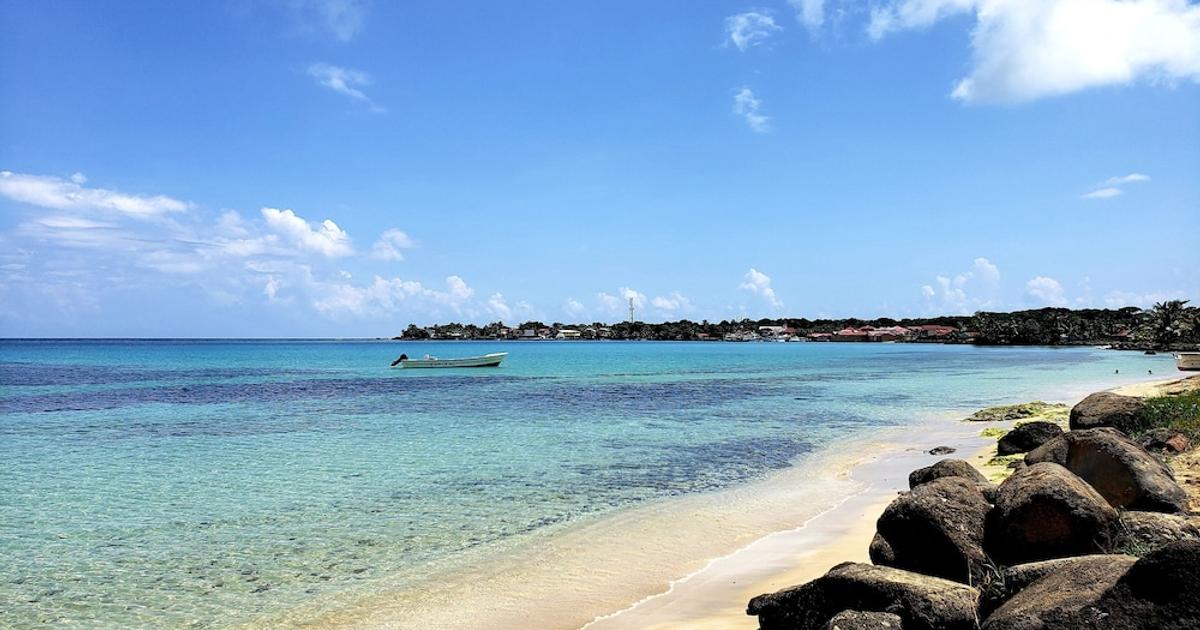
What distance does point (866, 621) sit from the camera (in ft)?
17.3

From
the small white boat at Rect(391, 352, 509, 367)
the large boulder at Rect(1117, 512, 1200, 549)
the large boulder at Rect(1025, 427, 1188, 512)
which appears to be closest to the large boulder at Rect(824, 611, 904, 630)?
the large boulder at Rect(1117, 512, 1200, 549)

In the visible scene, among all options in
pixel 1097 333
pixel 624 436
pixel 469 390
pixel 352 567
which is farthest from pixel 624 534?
pixel 1097 333

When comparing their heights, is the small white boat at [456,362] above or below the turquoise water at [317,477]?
above

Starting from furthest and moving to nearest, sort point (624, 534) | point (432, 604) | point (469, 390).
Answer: point (469, 390)
point (624, 534)
point (432, 604)

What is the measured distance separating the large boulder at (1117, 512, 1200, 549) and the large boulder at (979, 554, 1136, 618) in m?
1.44

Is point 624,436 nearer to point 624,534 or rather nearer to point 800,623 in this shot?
point 624,534

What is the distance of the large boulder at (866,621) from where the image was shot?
5238mm

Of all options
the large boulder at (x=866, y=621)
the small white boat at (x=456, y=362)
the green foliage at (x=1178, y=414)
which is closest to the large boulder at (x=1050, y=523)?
the large boulder at (x=866, y=621)

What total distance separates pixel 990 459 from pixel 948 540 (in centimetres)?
1102

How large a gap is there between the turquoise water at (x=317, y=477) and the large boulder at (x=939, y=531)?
5806 millimetres

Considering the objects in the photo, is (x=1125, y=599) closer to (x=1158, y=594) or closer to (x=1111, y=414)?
(x=1158, y=594)

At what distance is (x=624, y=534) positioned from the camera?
11.3 m

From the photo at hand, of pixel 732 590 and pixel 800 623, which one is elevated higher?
pixel 800 623

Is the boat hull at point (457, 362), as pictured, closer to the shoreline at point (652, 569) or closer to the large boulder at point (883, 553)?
the shoreline at point (652, 569)
